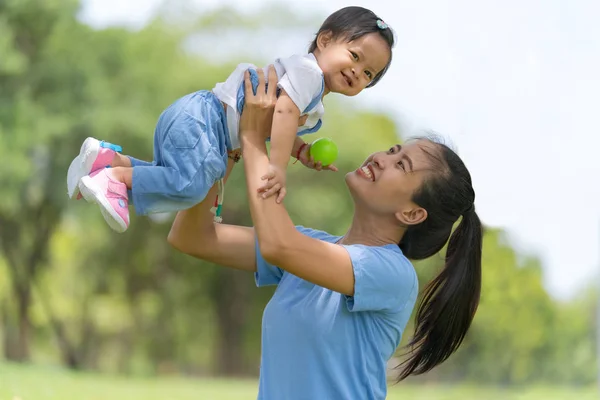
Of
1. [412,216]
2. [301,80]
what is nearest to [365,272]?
[412,216]

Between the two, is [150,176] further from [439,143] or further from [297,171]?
[297,171]

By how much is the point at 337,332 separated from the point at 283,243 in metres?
0.30

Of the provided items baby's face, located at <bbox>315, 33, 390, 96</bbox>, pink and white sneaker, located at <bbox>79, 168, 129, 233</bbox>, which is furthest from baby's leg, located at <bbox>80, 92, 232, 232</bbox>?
baby's face, located at <bbox>315, 33, 390, 96</bbox>

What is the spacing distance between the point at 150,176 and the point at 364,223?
0.56m

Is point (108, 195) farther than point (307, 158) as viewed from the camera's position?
No

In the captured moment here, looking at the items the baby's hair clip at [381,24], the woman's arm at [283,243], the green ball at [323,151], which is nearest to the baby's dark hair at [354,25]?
the baby's hair clip at [381,24]

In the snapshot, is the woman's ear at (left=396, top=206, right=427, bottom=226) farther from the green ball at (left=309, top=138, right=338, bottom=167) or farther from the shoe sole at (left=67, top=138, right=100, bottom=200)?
the shoe sole at (left=67, top=138, right=100, bottom=200)

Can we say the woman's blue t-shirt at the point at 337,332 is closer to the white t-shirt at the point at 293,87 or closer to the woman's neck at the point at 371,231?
the woman's neck at the point at 371,231

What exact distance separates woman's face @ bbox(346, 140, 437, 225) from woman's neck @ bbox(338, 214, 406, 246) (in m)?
0.03

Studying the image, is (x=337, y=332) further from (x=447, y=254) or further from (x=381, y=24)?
(x=381, y=24)

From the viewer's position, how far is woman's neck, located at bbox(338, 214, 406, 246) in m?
2.26

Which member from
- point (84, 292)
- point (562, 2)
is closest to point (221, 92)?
point (562, 2)

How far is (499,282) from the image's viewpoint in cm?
1434

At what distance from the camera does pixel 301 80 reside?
2129 mm
